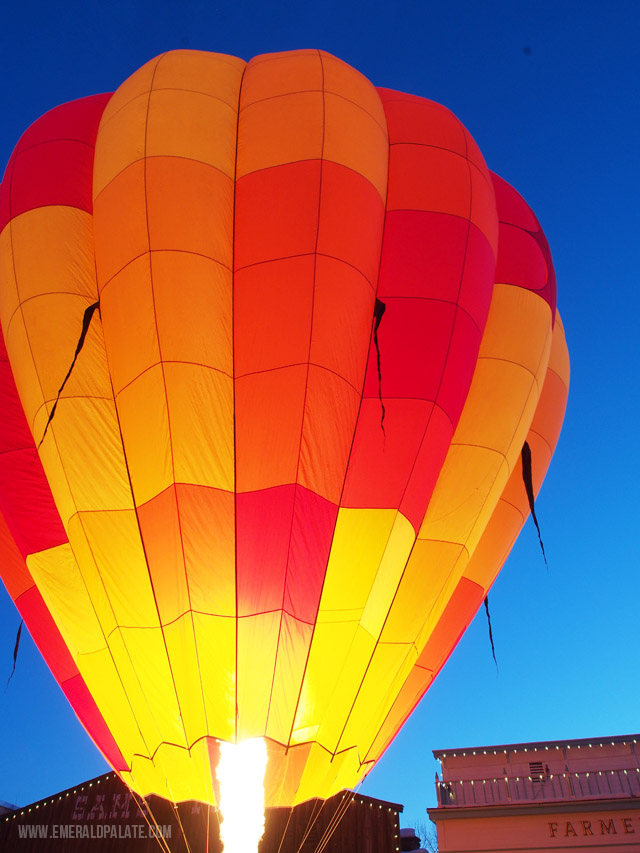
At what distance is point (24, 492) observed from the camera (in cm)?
638

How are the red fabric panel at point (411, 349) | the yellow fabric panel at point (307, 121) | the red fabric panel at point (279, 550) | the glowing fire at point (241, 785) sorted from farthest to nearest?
the yellow fabric panel at point (307, 121) < the red fabric panel at point (411, 349) < the red fabric panel at point (279, 550) < the glowing fire at point (241, 785)

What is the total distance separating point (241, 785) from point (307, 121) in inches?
199

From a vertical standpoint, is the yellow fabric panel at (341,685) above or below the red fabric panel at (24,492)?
below

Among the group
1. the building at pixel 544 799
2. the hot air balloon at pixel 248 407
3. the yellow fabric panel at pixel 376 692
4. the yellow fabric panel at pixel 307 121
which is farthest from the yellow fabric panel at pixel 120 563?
the building at pixel 544 799

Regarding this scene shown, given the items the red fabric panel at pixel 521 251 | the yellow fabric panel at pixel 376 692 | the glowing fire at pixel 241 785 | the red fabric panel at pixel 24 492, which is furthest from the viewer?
the red fabric panel at pixel 521 251

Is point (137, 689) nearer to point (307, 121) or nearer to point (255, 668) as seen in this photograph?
point (255, 668)

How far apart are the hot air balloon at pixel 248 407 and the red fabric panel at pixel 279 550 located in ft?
0.06

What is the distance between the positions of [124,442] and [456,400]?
8.89 ft

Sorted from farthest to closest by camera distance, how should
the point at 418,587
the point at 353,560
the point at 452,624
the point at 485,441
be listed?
the point at 452,624, the point at 485,441, the point at 418,587, the point at 353,560

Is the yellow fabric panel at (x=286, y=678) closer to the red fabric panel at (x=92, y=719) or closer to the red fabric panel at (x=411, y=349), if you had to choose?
the red fabric panel at (x=92, y=719)

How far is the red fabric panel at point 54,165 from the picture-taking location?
6.12 m

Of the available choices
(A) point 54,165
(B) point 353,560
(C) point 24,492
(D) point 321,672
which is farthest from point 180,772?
(A) point 54,165

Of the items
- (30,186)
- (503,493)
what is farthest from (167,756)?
(30,186)

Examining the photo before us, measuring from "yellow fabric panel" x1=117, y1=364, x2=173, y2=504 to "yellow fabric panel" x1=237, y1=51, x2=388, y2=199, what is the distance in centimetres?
190
